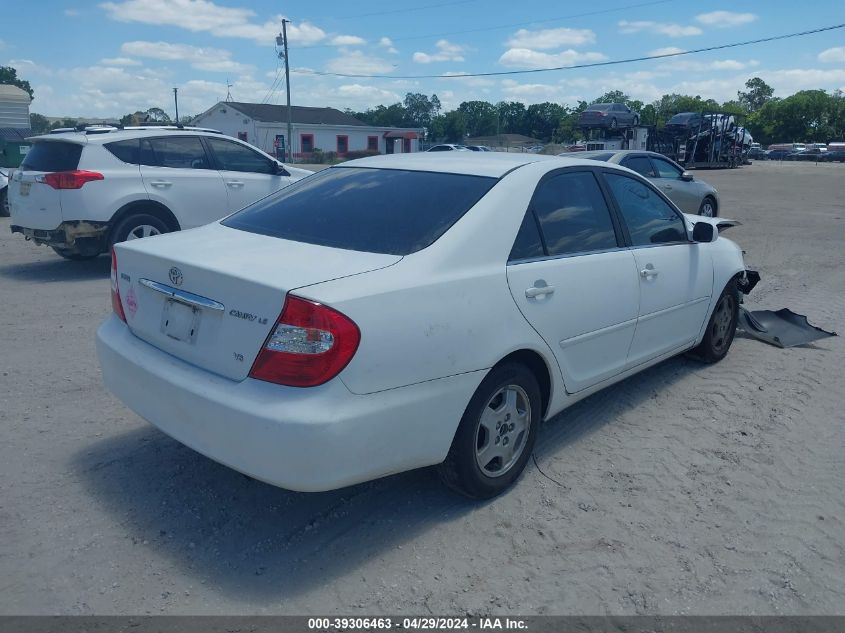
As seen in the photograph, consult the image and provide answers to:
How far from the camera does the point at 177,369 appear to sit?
10.8 feet

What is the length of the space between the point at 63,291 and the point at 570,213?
612cm

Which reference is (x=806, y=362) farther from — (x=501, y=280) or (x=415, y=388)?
(x=415, y=388)

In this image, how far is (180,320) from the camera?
333 cm

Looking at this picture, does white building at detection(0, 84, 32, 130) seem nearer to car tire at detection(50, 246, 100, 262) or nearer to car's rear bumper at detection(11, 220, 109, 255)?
car tire at detection(50, 246, 100, 262)

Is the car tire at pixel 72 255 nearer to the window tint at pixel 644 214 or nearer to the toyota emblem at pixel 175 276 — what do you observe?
the toyota emblem at pixel 175 276

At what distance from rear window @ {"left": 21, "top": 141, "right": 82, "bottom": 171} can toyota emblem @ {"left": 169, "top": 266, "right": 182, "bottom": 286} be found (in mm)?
6062

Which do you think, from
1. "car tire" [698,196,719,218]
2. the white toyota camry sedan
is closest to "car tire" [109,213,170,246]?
the white toyota camry sedan

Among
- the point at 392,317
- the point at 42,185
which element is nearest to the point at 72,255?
the point at 42,185

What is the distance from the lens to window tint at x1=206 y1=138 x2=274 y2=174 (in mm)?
9750

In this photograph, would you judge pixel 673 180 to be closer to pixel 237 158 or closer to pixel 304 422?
pixel 237 158

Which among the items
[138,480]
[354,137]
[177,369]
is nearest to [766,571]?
[177,369]

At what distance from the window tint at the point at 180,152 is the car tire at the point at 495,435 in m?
6.96

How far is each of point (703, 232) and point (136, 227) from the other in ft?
21.4

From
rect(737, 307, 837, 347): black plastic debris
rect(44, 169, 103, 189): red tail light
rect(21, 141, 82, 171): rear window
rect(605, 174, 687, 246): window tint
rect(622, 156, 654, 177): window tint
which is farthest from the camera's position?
rect(622, 156, 654, 177): window tint
